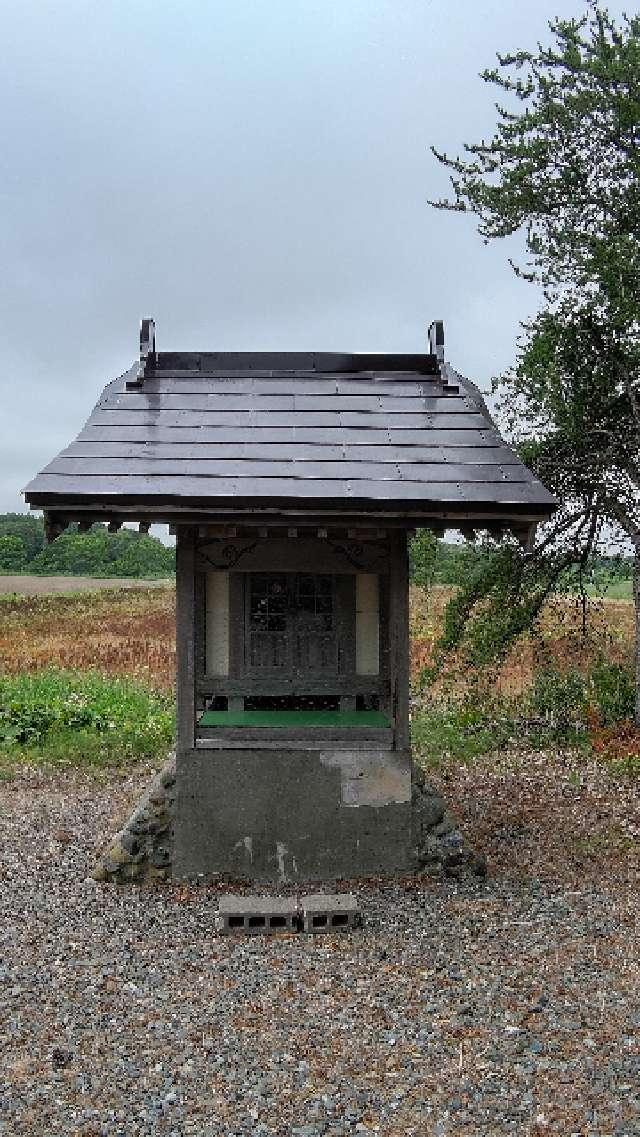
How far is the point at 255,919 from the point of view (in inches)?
235

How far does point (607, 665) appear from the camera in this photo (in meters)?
12.3

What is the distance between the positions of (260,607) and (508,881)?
273cm

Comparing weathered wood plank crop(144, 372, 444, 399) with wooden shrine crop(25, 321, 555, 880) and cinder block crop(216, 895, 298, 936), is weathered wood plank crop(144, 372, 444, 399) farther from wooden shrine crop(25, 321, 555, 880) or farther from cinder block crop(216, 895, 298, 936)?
cinder block crop(216, 895, 298, 936)

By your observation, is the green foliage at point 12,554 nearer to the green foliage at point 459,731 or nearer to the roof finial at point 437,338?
the green foliage at point 459,731

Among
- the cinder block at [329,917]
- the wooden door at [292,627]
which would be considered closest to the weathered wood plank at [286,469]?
the wooden door at [292,627]

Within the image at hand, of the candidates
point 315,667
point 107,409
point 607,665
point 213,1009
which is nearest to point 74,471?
point 107,409

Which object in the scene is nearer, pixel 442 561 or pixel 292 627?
pixel 292 627

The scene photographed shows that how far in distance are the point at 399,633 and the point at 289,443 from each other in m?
1.59

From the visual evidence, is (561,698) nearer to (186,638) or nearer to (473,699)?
(473,699)

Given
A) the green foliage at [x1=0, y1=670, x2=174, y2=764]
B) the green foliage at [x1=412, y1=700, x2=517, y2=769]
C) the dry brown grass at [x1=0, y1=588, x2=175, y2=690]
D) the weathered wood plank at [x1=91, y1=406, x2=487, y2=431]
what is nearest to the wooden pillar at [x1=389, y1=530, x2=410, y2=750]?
the weathered wood plank at [x1=91, y1=406, x2=487, y2=431]

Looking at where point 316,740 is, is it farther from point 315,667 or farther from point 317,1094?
point 317,1094

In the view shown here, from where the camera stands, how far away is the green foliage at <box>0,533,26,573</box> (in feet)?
129

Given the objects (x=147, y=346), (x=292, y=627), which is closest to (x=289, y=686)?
(x=292, y=627)

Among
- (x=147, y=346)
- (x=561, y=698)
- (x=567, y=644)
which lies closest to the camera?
(x=147, y=346)
